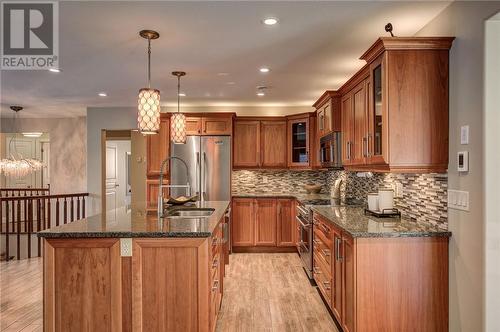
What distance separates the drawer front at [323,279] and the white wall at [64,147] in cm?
553

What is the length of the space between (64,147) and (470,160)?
750 cm

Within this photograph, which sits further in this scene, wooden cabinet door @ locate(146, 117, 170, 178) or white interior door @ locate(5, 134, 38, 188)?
white interior door @ locate(5, 134, 38, 188)

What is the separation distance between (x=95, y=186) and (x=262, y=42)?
4702 mm

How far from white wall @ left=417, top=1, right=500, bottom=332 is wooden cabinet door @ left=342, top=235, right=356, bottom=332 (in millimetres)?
674

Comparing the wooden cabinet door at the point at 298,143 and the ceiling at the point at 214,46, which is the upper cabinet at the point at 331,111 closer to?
the ceiling at the point at 214,46

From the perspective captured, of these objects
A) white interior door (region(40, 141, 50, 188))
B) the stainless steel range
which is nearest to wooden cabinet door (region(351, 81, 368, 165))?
the stainless steel range

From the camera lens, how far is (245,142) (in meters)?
6.11

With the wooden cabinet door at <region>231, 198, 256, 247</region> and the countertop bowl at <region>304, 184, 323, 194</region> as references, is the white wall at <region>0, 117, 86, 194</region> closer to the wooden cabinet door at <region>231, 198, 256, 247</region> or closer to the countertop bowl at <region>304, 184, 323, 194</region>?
the wooden cabinet door at <region>231, 198, 256, 247</region>

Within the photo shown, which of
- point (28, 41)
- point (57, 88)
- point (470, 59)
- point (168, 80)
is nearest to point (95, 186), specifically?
point (57, 88)

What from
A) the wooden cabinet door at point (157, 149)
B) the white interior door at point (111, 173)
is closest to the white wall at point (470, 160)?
the wooden cabinet door at point (157, 149)

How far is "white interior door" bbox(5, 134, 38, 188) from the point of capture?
8914 millimetres

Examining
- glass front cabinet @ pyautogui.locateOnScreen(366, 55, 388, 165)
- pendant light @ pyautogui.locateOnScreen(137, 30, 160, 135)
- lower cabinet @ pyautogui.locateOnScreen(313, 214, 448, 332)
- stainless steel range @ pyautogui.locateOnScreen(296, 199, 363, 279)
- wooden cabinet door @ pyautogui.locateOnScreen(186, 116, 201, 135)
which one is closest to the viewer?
lower cabinet @ pyautogui.locateOnScreen(313, 214, 448, 332)

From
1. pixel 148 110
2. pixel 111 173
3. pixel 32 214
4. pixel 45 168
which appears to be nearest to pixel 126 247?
pixel 148 110

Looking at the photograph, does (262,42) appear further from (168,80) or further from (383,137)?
(168,80)
